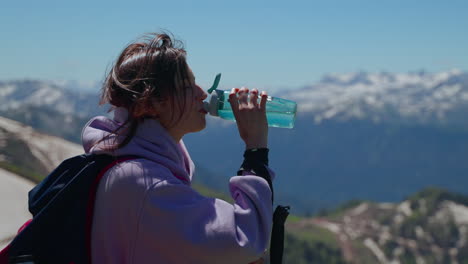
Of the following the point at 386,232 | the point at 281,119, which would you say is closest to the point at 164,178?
the point at 281,119

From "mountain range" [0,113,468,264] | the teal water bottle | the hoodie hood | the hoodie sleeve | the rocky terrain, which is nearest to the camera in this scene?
the hoodie sleeve

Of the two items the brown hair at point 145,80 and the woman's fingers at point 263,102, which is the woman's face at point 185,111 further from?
the woman's fingers at point 263,102

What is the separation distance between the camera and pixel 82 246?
2375mm

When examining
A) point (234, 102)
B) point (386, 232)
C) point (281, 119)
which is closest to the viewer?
point (234, 102)

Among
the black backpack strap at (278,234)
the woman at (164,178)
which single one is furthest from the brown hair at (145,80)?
the black backpack strap at (278,234)

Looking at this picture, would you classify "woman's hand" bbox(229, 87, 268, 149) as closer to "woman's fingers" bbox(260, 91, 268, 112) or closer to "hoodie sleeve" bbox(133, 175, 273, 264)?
"woman's fingers" bbox(260, 91, 268, 112)

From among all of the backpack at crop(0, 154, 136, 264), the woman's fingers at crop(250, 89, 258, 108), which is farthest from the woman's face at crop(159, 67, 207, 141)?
the backpack at crop(0, 154, 136, 264)

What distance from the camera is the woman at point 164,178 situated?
235 centimetres

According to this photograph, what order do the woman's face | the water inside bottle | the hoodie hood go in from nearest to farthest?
the hoodie hood, the woman's face, the water inside bottle

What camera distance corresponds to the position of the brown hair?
257cm

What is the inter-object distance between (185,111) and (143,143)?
0.93 ft

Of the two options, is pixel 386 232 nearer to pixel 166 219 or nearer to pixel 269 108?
pixel 269 108

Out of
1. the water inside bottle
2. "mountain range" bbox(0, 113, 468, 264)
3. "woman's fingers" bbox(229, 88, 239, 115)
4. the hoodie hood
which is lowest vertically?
"mountain range" bbox(0, 113, 468, 264)

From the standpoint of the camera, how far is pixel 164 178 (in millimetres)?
2410
